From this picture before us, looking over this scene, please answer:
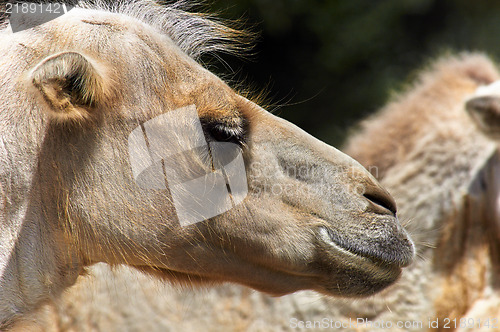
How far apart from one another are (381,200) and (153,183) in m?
0.79

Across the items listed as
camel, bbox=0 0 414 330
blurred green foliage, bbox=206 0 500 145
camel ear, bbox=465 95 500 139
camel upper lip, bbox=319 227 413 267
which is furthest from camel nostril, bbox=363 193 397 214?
blurred green foliage, bbox=206 0 500 145

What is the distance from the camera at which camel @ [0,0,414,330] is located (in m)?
1.69

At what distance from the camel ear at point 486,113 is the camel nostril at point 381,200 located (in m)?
1.36

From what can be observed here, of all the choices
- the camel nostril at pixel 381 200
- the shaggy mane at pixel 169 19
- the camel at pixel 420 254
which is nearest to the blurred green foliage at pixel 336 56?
the camel at pixel 420 254

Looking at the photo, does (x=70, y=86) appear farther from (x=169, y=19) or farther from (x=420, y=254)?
(x=420, y=254)

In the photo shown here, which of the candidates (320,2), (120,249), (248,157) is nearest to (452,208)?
(248,157)

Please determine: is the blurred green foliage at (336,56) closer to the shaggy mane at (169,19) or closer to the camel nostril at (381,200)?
the shaggy mane at (169,19)

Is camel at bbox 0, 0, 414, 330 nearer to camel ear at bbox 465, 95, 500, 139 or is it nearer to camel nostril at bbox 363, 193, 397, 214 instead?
camel nostril at bbox 363, 193, 397, 214

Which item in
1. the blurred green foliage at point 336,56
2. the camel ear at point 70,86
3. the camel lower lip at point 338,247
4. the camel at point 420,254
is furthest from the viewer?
the blurred green foliage at point 336,56

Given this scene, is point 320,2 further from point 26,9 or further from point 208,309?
point 26,9

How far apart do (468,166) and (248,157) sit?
182 cm

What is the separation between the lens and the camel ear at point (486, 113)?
123 inches

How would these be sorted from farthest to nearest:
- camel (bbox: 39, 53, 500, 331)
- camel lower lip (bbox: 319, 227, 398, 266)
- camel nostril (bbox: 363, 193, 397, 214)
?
camel (bbox: 39, 53, 500, 331), camel nostril (bbox: 363, 193, 397, 214), camel lower lip (bbox: 319, 227, 398, 266)

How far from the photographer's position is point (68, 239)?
5.77ft
